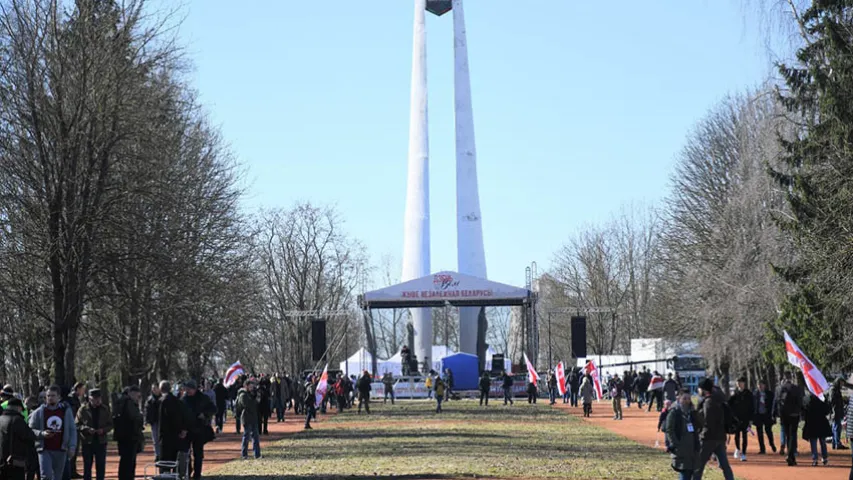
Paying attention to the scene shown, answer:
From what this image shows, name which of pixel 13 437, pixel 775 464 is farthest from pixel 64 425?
pixel 775 464

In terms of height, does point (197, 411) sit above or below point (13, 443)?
above

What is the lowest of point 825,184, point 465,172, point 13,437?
point 13,437

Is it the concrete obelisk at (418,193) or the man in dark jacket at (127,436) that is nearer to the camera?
the man in dark jacket at (127,436)

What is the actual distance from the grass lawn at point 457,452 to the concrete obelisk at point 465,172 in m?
35.3

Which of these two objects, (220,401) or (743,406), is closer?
(743,406)

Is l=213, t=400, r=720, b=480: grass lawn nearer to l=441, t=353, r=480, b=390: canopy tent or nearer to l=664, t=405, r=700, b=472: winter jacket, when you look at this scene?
l=664, t=405, r=700, b=472: winter jacket

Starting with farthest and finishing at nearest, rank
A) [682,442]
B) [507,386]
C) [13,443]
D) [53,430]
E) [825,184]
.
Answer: [507,386], [825,184], [682,442], [53,430], [13,443]

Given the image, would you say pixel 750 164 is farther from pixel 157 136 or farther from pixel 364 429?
pixel 157 136

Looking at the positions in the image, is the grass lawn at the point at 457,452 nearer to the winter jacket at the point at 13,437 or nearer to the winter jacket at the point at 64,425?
the winter jacket at the point at 64,425

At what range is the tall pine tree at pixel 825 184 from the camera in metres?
21.4

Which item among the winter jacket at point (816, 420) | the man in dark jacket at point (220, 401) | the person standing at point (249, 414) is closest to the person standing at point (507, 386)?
the man in dark jacket at point (220, 401)

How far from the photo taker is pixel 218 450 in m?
26.9

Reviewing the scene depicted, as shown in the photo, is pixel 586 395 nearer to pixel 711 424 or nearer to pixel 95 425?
pixel 711 424

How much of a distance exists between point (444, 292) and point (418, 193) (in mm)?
18808
